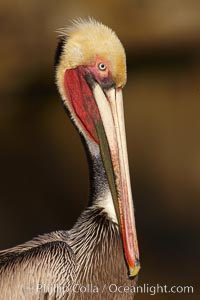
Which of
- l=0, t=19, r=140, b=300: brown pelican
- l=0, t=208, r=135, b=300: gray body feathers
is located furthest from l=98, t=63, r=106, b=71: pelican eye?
l=0, t=208, r=135, b=300: gray body feathers

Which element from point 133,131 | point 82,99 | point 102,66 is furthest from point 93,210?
point 133,131

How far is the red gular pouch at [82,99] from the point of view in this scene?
3.53 m

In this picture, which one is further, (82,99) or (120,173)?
(82,99)

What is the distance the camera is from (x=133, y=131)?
5.81m

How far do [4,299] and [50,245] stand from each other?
264 millimetres

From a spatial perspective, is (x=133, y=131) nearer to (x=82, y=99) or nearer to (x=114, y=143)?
(x=82, y=99)

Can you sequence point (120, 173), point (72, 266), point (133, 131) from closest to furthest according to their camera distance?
point (120, 173) < point (72, 266) < point (133, 131)

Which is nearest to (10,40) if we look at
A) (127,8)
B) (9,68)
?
(9,68)

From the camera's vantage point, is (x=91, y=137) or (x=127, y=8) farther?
(x=127, y=8)

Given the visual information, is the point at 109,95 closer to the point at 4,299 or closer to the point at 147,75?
the point at 4,299

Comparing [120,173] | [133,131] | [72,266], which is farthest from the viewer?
[133,131]

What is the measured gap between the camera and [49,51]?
248 inches

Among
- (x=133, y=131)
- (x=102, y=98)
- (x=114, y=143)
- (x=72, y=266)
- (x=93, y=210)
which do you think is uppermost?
(x=133, y=131)

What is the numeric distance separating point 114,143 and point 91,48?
1.21 feet
